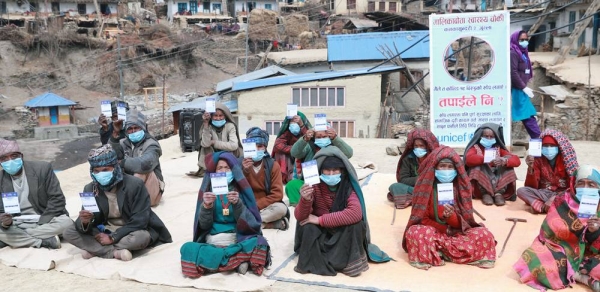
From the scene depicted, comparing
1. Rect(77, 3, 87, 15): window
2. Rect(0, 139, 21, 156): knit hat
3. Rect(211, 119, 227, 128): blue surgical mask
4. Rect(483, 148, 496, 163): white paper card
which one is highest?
Rect(77, 3, 87, 15): window

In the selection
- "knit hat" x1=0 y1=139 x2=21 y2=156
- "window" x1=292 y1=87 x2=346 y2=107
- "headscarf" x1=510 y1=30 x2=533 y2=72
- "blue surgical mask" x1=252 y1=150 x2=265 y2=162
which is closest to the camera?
"knit hat" x1=0 y1=139 x2=21 y2=156

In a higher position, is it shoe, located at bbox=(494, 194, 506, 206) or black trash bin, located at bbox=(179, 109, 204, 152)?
black trash bin, located at bbox=(179, 109, 204, 152)

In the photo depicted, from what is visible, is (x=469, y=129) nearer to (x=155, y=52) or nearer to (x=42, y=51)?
(x=155, y=52)

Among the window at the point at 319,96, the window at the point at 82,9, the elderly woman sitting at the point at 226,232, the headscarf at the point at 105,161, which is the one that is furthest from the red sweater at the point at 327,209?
the window at the point at 82,9

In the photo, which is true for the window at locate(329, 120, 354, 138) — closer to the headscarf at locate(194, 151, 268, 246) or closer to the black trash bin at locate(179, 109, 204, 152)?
the black trash bin at locate(179, 109, 204, 152)

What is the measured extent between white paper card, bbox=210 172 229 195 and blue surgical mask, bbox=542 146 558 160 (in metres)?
3.86

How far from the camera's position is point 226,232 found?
17.0ft

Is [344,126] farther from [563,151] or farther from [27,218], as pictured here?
[27,218]

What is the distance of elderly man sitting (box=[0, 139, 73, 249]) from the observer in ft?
19.0

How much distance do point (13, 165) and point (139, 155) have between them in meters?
1.81

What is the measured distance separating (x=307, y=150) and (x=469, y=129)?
3032mm

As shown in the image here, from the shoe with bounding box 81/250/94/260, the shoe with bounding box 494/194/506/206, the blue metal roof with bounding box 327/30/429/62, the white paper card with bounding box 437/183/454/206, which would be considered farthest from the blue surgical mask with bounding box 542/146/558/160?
the blue metal roof with bounding box 327/30/429/62

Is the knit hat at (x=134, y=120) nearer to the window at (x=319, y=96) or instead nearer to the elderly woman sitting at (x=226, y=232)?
the elderly woman sitting at (x=226, y=232)

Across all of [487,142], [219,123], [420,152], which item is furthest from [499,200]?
[219,123]
